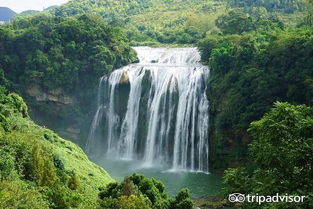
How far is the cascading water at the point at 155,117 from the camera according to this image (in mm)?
29703

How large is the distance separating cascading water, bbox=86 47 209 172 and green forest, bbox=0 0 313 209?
1.10 m

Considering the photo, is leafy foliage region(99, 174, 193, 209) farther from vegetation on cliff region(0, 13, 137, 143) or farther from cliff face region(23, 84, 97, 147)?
vegetation on cliff region(0, 13, 137, 143)

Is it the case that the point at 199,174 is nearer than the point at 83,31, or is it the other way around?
the point at 199,174

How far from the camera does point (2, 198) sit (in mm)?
9633

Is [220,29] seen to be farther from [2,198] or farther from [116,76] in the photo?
[2,198]

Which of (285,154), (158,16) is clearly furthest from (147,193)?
(158,16)

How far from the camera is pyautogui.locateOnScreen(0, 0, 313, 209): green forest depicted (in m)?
9.76

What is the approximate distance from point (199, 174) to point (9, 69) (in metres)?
20.9

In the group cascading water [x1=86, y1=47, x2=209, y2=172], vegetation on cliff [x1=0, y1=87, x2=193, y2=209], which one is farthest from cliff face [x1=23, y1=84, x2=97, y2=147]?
vegetation on cliff [x1=0, y1=87, x2=193, y2=209]

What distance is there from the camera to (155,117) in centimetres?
3167

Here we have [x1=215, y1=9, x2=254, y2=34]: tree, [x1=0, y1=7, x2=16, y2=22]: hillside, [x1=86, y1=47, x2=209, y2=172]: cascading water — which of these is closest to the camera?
[x1=86, y1=47, x2=209, y2=172]: cascading water

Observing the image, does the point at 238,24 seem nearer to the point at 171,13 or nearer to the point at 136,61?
the point at 136,61

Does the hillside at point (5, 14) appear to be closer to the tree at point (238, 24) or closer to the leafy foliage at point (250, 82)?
the tree at point (238, 24)

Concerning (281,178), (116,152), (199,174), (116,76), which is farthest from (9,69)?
(281,178)
